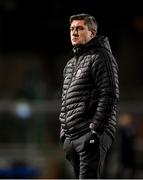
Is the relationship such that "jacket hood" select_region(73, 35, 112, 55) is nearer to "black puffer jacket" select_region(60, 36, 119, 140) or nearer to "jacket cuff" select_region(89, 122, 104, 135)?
"black puffer jacket" select_region(60, 36, 119, 140)

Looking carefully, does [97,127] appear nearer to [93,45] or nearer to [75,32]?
[93,45]

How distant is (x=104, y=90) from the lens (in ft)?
19.9

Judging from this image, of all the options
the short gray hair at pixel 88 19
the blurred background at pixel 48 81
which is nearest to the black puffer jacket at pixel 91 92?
the short gray hair at pixel 88 19

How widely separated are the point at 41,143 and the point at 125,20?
8444 mm

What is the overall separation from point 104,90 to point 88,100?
0.18 metres

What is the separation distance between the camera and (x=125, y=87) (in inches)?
965

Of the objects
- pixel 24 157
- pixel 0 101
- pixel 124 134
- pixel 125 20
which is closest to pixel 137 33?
pixel 125 20

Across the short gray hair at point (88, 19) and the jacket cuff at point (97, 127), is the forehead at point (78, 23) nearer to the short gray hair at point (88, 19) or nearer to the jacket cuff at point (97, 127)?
the short gray hair at point (88, 19)

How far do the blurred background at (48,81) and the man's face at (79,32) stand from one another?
8814 mm

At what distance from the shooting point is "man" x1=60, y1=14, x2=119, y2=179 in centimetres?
607

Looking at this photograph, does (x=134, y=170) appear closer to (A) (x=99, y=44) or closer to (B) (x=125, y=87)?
(B) (x=125, y=87)

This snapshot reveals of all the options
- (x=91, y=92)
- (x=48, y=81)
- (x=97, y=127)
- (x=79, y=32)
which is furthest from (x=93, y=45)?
(x=48, y=81)

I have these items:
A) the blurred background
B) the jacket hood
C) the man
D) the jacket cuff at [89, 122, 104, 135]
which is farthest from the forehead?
the blurred background

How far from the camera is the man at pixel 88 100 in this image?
239 inches
